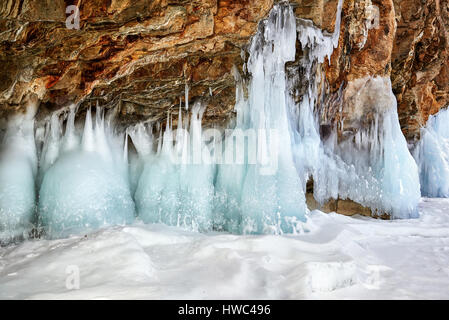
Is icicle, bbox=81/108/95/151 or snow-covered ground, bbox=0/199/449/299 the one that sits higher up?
icicle, bbox=81/108/95/151

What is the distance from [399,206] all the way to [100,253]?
6390mm

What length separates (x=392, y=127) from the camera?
7.11 meters

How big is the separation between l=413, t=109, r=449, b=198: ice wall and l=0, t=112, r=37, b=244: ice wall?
11236mm

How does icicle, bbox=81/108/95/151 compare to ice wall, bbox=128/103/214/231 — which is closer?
icicle, bbox=81/108/95/151

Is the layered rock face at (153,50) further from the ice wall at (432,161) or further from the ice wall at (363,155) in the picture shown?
the ice wall at (432,161)

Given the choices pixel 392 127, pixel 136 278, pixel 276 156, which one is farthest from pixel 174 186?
pixel 392 127

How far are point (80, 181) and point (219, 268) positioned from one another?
2.58 m

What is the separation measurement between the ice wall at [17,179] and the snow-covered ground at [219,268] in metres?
0.78

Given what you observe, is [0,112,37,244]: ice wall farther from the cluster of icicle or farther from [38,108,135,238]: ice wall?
[38,108,135,238]: ice wall

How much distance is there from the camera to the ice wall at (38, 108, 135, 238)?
4305 mm

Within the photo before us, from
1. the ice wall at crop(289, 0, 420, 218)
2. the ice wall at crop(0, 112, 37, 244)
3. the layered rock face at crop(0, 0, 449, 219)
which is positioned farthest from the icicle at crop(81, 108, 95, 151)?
the ice wall at crop(289, 0, 420, 218)

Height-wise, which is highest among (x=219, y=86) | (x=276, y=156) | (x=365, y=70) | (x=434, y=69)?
(x=434, y=69)

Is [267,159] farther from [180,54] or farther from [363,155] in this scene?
[363,155]
